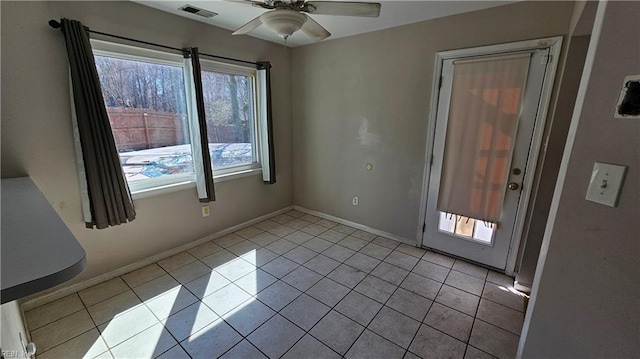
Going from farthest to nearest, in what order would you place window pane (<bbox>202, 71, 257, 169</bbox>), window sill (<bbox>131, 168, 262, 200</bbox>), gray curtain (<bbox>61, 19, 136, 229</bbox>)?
window pane (<bbox>202, 71, 257, 169</bbox>)
window sill (<bbox>131, 168, 262, 200</bbox>)
gray curtain (<bbox>61, 19, 136, 229</bbox>)

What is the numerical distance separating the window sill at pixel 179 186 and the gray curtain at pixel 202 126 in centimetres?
17

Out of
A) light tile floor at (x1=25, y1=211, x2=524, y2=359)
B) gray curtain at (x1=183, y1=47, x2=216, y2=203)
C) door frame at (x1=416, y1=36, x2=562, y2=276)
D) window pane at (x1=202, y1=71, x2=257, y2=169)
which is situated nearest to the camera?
light tile floor at (x1=25, y1=211, x2=524, y2=359)

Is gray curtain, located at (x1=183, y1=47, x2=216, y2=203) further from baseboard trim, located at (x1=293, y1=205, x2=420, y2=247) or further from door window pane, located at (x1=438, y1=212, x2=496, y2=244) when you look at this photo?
door window pane, located at (x1=438, y1=212, x2=496, y2=244)

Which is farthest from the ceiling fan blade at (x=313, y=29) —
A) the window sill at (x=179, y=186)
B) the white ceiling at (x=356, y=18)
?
the window sill at (x=179, y=186)

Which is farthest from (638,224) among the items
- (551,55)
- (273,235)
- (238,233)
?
(238,233)

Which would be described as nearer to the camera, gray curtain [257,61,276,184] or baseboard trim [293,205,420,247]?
baseboard trim [293,205,420,247]

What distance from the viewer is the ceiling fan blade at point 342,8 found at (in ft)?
5.02

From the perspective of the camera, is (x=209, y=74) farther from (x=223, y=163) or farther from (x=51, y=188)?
(x=51, y=188)

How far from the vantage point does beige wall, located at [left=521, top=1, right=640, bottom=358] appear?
0.85 meters

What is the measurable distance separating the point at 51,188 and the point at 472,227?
12.1ft

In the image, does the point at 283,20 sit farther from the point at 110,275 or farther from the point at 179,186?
the point at 110,275

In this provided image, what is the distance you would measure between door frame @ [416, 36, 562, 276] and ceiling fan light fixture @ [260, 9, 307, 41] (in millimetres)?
1593

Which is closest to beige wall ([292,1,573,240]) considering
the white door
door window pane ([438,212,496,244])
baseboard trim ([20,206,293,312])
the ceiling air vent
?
the white door

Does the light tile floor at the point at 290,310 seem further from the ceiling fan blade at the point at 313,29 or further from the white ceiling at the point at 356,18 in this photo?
the white ceiling at the point at 356,18
